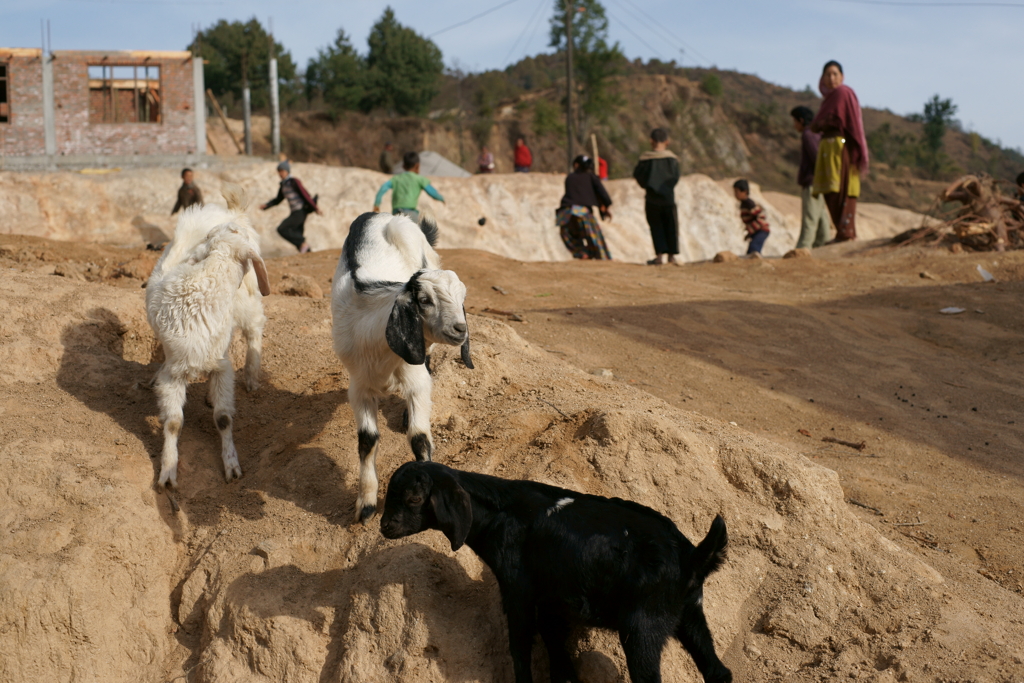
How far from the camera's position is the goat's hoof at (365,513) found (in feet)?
13.4

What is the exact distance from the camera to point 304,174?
20.2 metres

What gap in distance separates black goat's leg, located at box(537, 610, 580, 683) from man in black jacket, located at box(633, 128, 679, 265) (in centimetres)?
975

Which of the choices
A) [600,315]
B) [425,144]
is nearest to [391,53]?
[425,144]

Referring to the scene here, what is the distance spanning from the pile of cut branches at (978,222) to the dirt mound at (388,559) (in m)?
10.4

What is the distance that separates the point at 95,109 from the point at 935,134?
53.5 metres

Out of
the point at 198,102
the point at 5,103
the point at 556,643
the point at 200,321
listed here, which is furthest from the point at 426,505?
the point at 5,103

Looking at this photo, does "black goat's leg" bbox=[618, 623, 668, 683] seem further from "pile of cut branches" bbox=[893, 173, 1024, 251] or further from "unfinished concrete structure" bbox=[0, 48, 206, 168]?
"unfinished concrete structure" bbox=[0, 48, 206, 168]

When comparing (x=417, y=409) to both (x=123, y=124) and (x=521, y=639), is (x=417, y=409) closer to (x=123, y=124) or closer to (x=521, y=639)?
(x=521, y=639)

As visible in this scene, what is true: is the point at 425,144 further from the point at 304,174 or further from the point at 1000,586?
the point at 1000,586

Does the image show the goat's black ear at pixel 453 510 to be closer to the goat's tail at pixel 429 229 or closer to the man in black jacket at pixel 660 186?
the goat's tail at pixel 429 229

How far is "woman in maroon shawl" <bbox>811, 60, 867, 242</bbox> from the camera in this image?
490 inches

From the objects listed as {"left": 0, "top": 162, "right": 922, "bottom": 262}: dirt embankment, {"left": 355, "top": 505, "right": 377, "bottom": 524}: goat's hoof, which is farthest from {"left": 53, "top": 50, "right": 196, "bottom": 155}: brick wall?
{"left": 355, "top": 505, "right": 377, "bottom": 524}: goat's hoof

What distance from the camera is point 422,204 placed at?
66.7 ft

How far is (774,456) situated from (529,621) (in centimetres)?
181
